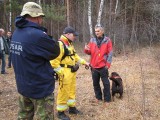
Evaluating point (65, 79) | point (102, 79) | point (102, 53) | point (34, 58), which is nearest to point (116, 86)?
point (102, 79)

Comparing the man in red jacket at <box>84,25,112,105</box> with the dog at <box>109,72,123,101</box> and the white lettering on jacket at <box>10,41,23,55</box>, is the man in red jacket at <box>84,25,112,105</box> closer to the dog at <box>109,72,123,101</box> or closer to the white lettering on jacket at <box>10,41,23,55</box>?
the dog at <box>109,72,123,101</box>

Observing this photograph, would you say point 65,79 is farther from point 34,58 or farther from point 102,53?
point 34,58

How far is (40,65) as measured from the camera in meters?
3.51

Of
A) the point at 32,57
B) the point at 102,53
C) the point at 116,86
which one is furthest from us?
the point at 116,86

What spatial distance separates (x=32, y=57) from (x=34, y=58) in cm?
3

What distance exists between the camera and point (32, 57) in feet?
11.3

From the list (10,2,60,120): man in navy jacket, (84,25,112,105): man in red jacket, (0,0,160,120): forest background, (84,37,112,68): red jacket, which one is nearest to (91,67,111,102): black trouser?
(84,25,112,105): man in red jacket

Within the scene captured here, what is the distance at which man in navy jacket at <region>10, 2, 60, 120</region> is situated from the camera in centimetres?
343

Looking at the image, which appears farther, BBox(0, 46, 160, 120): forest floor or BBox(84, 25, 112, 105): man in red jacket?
BBox(84, 25, 112, 105): man in red jacket

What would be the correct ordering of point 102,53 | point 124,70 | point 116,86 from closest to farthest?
point 102,53, point 116,86, point 124,70

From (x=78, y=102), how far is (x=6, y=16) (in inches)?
714

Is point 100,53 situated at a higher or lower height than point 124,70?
higher

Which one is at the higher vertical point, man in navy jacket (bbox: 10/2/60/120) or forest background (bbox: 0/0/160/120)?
man in navy jacket (bbox: 10/2/60/120)

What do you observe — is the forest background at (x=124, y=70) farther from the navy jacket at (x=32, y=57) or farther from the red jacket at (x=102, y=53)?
the navy jacket at (x=32, y=57)
